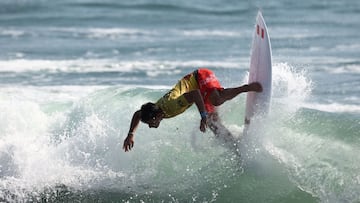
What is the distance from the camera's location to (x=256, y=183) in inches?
326

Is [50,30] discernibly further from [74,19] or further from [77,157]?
[77,157]

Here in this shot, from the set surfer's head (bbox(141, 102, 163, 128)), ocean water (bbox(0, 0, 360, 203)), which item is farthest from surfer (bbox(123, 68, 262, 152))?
ocean water (bbox(0, 0, 360, 203))

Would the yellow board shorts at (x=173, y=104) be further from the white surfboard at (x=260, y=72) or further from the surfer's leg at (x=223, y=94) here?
the white surfboard at (x=260, y=72)

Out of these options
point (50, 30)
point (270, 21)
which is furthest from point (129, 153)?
point (270, 21)

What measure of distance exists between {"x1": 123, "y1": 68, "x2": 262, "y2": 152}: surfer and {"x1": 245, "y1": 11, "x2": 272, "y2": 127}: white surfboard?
0.30ft

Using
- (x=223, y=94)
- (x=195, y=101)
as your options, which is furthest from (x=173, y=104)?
(x=223, y=94)

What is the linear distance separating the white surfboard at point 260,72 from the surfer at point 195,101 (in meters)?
0.09

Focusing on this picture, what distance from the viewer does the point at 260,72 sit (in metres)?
8.45

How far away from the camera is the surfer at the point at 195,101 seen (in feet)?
24.5

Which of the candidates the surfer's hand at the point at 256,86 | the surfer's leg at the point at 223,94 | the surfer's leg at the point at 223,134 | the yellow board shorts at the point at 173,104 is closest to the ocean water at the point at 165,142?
the surfer's leg at the point at 223,134

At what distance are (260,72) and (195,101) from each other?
1206 mm

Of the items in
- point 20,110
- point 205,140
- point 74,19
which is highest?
point 205,140

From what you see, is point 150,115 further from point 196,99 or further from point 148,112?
point 196,99

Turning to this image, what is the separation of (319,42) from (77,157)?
1431 centimetres
